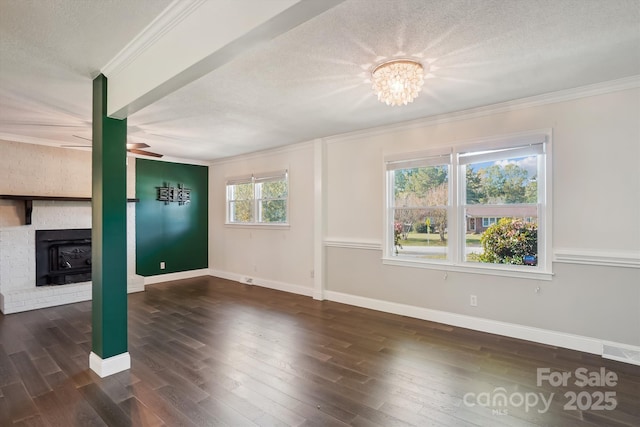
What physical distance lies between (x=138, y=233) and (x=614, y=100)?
706 cm

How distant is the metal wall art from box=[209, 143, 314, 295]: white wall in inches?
22.2

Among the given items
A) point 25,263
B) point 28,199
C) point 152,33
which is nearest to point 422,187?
point 152,33

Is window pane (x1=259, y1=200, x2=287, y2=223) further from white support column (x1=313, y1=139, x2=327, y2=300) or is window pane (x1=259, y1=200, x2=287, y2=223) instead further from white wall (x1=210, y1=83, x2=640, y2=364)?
white support column (x1=313, y1=139, x2=327, y2=300)

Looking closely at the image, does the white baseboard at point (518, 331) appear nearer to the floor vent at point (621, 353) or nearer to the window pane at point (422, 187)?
the floor vent at point (621, 353)

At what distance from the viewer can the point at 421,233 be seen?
411cm

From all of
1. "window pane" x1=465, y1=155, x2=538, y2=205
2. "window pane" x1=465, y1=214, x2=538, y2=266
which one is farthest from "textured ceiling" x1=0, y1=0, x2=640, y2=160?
"window pane" x1=465, y1=214, x2=538, y2=266

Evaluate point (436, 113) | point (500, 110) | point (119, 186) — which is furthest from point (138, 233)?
point (500, 110)

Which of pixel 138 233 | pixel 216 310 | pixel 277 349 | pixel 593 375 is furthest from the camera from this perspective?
pixel 138 233

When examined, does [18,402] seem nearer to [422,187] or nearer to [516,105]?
[422,187]

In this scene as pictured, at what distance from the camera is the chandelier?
2.44 m

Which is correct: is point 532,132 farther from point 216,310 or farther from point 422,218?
point 216,310

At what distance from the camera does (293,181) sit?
5.50 meters

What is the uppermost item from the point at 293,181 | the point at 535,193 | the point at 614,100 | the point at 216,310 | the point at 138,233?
the point at 614,100

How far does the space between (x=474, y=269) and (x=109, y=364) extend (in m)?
3.75
